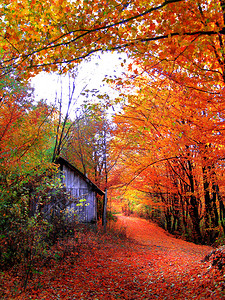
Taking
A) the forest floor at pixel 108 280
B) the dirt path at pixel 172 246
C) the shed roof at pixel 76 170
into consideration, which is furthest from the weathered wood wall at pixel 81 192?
the forest floor at pixel 108 280

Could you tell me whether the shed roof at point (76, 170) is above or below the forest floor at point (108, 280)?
above

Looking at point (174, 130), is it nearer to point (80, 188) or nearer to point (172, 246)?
point (80, 188)

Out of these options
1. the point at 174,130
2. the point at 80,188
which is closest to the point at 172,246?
the point at 80,188

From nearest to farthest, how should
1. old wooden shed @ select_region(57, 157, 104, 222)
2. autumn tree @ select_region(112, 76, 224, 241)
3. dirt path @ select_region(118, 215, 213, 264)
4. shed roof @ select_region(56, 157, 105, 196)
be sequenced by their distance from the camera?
autumn tree @ select_region(112, 76, 224, 241), dirt path @ select_region(118, 215, 213, 264), shed roof @ select_region(56, 157, 105, 196), old wooden shed @ select_region(57, 157, 104, 222)

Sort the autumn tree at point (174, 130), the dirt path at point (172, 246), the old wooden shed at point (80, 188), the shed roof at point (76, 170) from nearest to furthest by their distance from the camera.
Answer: the autumn tree at point (174, 130)
the dirt path at point (172, 246)
the shed roof at point (76, 170)
the old wooden shed at point (80, 188)

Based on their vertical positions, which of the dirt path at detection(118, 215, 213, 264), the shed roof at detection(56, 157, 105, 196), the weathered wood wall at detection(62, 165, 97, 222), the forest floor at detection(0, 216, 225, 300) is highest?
the shed roof at detection(56, 157, 105, 196)

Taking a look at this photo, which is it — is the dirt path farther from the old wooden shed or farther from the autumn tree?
the old wooden shed

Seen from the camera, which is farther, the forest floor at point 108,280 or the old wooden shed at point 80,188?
the old wooden shed at point 80,188

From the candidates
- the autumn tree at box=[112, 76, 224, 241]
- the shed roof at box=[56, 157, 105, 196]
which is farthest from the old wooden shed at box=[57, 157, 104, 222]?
the autumn tree at box=[112, 76, 224, 241]

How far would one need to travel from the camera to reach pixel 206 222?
14445 millimetres

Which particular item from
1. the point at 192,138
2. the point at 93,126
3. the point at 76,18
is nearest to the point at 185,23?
the point at 76,18

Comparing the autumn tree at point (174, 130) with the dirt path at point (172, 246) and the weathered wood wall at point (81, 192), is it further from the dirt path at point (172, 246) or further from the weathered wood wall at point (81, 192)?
the weathered wood wall at point (81, 192)

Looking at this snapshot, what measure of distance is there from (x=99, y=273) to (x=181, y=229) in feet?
46.8

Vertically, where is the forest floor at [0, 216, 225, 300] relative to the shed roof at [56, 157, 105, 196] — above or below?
below
